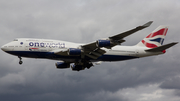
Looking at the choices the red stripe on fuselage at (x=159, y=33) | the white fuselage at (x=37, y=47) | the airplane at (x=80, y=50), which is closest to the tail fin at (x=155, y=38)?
the red stripe on fuselage at (x=159, y=33)

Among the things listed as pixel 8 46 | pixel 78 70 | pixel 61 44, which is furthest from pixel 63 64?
pixel 8 46

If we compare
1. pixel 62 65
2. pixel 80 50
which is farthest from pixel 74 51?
pixel 62 65

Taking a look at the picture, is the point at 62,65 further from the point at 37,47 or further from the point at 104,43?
the point at 104,43

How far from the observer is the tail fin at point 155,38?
196ft

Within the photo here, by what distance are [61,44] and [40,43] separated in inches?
157

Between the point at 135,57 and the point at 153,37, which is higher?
the point at 153,37

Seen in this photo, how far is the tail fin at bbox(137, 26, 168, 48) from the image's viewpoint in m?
59.6

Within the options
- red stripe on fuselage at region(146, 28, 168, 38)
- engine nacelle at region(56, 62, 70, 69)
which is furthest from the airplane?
engine nacelle at region(56, 62, 70, 69)

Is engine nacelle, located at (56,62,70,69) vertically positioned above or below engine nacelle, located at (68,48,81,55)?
above

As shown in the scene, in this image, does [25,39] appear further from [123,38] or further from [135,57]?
[135,57]

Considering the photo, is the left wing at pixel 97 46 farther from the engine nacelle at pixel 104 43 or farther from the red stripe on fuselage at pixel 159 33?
the red stripe on fuselage at pixel 159 33

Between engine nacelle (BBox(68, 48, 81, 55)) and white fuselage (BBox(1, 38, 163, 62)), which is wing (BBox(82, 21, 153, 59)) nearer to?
engine nacelle (BBox(68, 48, 81, 55))

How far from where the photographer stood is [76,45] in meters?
52.5

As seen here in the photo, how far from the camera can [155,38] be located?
60438 millimetres
